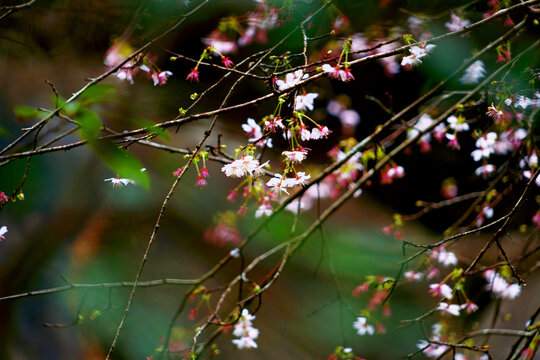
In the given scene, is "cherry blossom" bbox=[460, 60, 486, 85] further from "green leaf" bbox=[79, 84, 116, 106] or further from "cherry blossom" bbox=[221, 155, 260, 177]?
"green leaf" bbox=[79, 84, 116, 106]

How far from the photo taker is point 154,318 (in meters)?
2.26

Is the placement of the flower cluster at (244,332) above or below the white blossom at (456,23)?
below

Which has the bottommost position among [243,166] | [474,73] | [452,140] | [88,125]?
[88,125]

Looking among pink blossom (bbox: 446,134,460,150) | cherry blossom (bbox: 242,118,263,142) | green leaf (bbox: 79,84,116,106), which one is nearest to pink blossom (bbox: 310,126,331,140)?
cherry blossom (bbox: 242,118,263,142)

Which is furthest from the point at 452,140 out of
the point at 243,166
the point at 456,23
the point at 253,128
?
the point at 243,166

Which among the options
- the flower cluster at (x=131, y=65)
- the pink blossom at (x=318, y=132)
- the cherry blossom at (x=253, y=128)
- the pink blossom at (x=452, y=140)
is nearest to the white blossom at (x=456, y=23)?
the pink blossom at (x=452, y=140)

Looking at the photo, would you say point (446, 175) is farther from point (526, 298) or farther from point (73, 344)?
point (73, 344)

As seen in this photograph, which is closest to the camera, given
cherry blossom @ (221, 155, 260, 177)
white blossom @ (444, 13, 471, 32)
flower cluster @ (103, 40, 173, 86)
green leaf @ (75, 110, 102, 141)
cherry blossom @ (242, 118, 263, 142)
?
green leaf @ (75, 110, 102, 141)

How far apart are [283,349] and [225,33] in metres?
1.90

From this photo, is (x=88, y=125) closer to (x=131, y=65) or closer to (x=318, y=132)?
(x=318, y=132)

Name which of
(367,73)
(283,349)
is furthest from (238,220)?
(367,73)

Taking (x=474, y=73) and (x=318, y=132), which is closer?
(x=318, y=132)

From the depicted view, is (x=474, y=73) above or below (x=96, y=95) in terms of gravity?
above

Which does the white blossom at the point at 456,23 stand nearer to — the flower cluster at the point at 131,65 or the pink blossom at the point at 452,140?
the pink blossom at the point at 452,140
